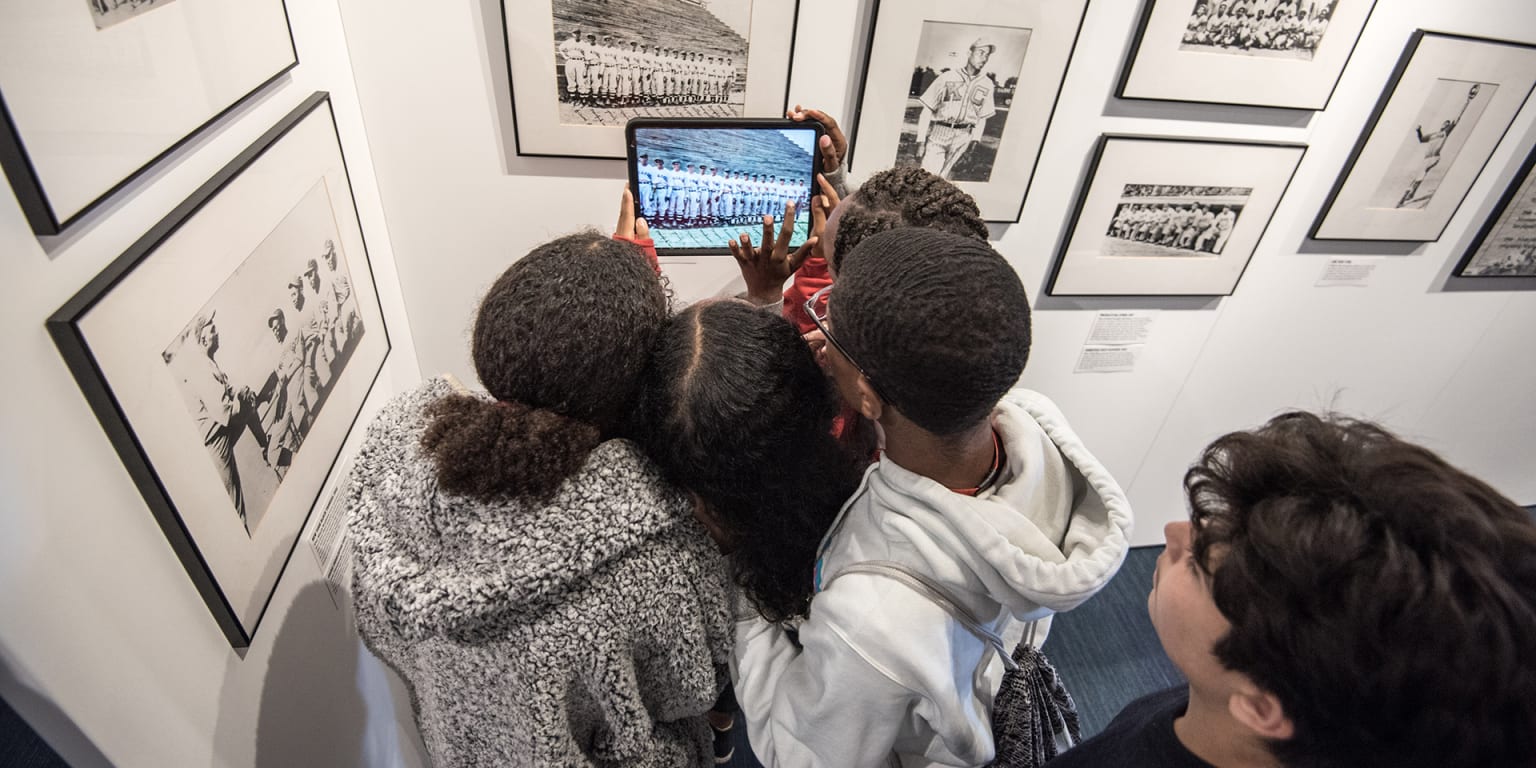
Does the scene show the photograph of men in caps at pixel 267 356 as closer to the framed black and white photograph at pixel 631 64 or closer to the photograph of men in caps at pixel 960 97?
the framed black and white photograph at pixel 631 64

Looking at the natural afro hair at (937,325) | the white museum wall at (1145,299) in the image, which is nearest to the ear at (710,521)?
the natural afro hair at (937,325)

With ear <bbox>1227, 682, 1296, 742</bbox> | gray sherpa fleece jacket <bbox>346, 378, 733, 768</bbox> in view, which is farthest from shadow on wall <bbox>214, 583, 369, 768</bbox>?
ear <bbox>1227, 682, 1296, 742</bbox>

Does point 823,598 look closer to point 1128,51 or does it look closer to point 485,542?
point 485,542

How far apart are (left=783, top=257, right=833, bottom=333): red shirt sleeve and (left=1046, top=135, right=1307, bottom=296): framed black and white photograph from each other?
711 mm

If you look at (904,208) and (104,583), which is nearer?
(104,583)

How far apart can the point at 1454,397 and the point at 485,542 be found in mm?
2982

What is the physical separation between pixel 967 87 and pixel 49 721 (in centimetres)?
155

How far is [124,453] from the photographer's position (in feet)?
1.95

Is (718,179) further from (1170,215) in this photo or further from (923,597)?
(1170,215)

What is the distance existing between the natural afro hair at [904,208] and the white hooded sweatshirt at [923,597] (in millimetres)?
326

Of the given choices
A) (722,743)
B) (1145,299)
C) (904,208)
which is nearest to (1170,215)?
(1145,299)

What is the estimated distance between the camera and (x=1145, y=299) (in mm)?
1733

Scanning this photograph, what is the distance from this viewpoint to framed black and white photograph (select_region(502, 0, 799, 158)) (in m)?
1.14

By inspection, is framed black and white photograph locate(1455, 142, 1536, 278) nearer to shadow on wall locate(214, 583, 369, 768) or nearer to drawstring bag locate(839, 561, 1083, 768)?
drawstring bag locate(839, 561, 1083, 768)
